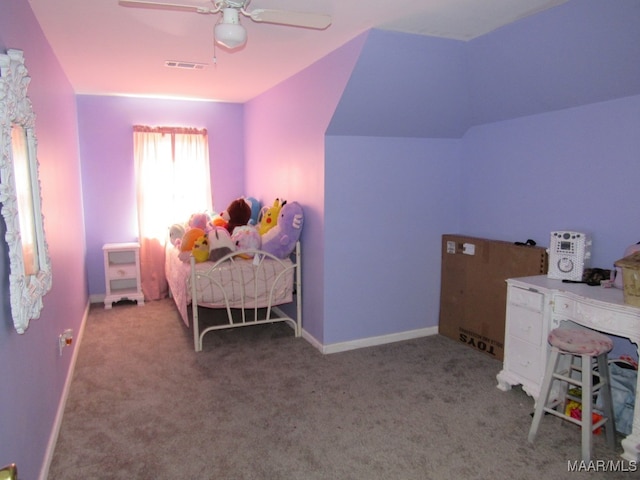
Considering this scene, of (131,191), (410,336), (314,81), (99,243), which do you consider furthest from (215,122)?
(410,336)

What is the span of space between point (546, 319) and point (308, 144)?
2.11 metres

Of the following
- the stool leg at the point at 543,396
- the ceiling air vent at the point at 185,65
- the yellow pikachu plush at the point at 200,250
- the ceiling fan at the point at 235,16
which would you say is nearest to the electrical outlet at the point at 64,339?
the yellow pikachu plush at the point at 200,250

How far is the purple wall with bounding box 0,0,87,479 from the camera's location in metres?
1.63

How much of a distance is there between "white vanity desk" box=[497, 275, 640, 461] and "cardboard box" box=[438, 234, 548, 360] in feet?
1.12

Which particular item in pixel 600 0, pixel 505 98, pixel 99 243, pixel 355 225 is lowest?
pixel 99 243

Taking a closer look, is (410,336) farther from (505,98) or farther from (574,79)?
(574,79)

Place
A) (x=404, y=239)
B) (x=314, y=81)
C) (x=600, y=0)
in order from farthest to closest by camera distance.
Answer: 1. (x=404, y=239)
2. (x=314, y=81)
3. (x=600, y=0)

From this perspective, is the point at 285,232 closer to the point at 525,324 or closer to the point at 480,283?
the point at 480,283

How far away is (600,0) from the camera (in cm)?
212

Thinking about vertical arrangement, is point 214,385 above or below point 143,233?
below

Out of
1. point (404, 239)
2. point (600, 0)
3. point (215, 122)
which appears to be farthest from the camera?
point (215, 122)

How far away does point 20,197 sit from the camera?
5.72ft

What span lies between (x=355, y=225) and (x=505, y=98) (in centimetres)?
138

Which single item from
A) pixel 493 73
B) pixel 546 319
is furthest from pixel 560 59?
pixel 546 319
